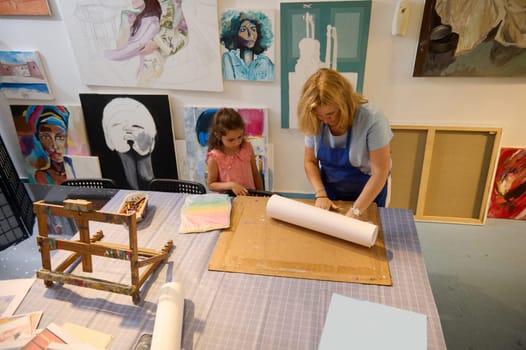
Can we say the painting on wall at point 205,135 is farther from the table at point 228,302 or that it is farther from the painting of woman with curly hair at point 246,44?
the table at point 228,302

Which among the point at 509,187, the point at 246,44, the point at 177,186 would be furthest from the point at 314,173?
the point at 509,187

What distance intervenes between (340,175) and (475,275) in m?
1.13

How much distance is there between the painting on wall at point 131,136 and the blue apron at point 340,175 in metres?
1.41

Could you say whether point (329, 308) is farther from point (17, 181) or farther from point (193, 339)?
point (17, 181)

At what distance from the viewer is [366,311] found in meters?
1.01

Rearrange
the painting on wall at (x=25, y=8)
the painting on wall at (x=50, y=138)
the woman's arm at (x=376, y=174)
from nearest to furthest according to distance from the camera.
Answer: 1. the woman's arm at (x=376, y=174)
2. the painting on wall at (x=25, y=8)
3. the painting on wall at (x=50, y=138)

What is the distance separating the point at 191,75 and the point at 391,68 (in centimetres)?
131

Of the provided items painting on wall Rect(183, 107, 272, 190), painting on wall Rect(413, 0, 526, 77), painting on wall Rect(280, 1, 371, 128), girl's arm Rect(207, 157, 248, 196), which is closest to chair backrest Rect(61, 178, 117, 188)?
girl's arm Rect(207, 157, 248, 196)

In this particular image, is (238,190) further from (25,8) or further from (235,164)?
(25,8)

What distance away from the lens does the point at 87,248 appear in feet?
3.65

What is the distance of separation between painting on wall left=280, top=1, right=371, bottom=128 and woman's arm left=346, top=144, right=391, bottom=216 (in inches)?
40.6

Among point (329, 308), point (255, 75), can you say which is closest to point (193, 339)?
point (329, 308)

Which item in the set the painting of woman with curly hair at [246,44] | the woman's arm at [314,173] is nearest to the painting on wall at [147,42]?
the painting of woman with curly hair at [246,44]

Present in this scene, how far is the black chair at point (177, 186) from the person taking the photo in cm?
185
